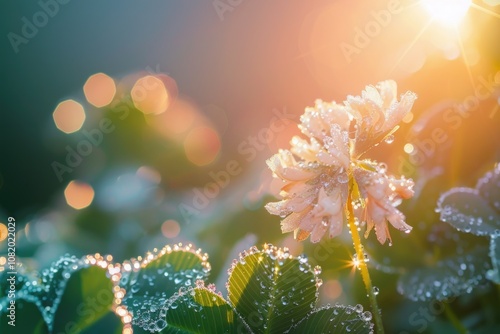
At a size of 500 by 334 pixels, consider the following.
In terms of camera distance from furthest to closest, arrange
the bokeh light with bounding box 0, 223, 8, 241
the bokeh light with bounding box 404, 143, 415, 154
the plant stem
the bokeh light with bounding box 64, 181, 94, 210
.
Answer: the bokeh light with bounding box 64, 181, 94, 210
the bokeh light with bounding box 0, 223, 8, 241
the bokeh light with bounding box 404, 143, 415, 154
the plant stem

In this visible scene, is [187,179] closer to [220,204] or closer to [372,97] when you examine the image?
[220,204]

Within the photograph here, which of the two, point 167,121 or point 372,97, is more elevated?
point 167,121

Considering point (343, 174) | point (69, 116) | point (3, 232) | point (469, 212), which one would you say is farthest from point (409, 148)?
point (69, 116)

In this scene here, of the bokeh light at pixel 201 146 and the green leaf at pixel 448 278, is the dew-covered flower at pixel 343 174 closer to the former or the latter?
the green leaf at pixel 448 278

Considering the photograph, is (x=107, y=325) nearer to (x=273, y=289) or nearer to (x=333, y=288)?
(x=273, y=289)

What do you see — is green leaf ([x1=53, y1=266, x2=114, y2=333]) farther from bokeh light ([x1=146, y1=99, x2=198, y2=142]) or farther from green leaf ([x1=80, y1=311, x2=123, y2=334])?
bokeh light ([x1=146, y1=99, x2=198, y2=142])

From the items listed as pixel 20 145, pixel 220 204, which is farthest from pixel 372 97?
pixel 20 145

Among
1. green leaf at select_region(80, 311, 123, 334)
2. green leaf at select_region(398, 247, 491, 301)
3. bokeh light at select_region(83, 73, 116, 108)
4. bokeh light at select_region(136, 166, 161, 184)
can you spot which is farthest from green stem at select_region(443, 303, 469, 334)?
bokeh light at select_region(83, 73, 116, 108)
